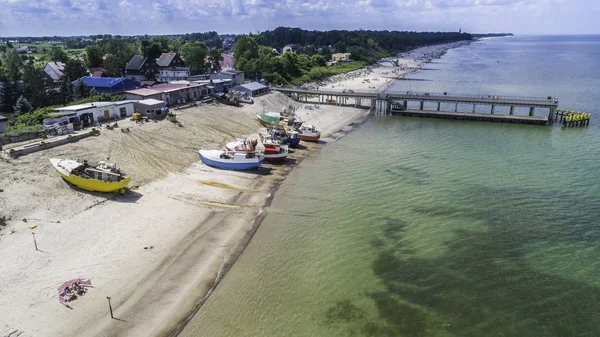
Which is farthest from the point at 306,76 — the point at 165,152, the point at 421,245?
the point at 421,245

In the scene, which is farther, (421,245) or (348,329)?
(421,245)

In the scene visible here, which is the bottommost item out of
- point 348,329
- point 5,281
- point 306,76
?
point 348,329

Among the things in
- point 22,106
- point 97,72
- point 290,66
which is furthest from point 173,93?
point 290,66

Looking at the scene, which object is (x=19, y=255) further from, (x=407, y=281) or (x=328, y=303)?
(x=407, y=281)

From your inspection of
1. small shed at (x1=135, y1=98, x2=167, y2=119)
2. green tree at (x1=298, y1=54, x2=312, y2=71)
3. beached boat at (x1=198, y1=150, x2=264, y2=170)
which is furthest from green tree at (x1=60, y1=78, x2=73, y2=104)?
green tree at (x1=298, y1=54, x2=312, y2=71)

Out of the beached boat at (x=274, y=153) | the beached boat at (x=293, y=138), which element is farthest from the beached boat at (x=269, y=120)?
the beached boat at (x=274, y=153)

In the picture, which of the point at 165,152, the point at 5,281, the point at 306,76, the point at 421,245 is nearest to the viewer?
the point at 5,281
